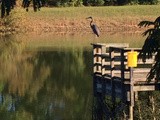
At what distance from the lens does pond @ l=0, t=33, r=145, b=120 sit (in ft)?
67.6

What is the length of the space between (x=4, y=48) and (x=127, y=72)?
3283 cm

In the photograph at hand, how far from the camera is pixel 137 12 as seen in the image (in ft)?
231

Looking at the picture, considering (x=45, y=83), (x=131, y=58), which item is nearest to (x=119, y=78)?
(x=131, y=58)

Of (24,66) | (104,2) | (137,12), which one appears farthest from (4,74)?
(104,2)

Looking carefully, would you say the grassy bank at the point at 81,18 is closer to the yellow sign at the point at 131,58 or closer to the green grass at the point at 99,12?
the green grass at the point at 99,12

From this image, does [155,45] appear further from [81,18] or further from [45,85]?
[81,18]

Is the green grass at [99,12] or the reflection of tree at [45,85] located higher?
the green grass at [99,12]

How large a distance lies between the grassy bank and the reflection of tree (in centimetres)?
2520

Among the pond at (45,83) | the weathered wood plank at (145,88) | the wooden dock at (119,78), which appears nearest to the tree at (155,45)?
the wooden dock at (119,78)

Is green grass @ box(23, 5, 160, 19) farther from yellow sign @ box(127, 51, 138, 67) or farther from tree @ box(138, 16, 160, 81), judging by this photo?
tree @ box(138, 16, 160, 81)

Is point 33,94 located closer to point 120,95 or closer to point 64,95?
point 64,95

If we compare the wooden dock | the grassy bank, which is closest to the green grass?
the grassy bank

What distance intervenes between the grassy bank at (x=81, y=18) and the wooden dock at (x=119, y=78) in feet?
165

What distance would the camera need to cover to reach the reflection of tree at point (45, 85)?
20.7 meters
